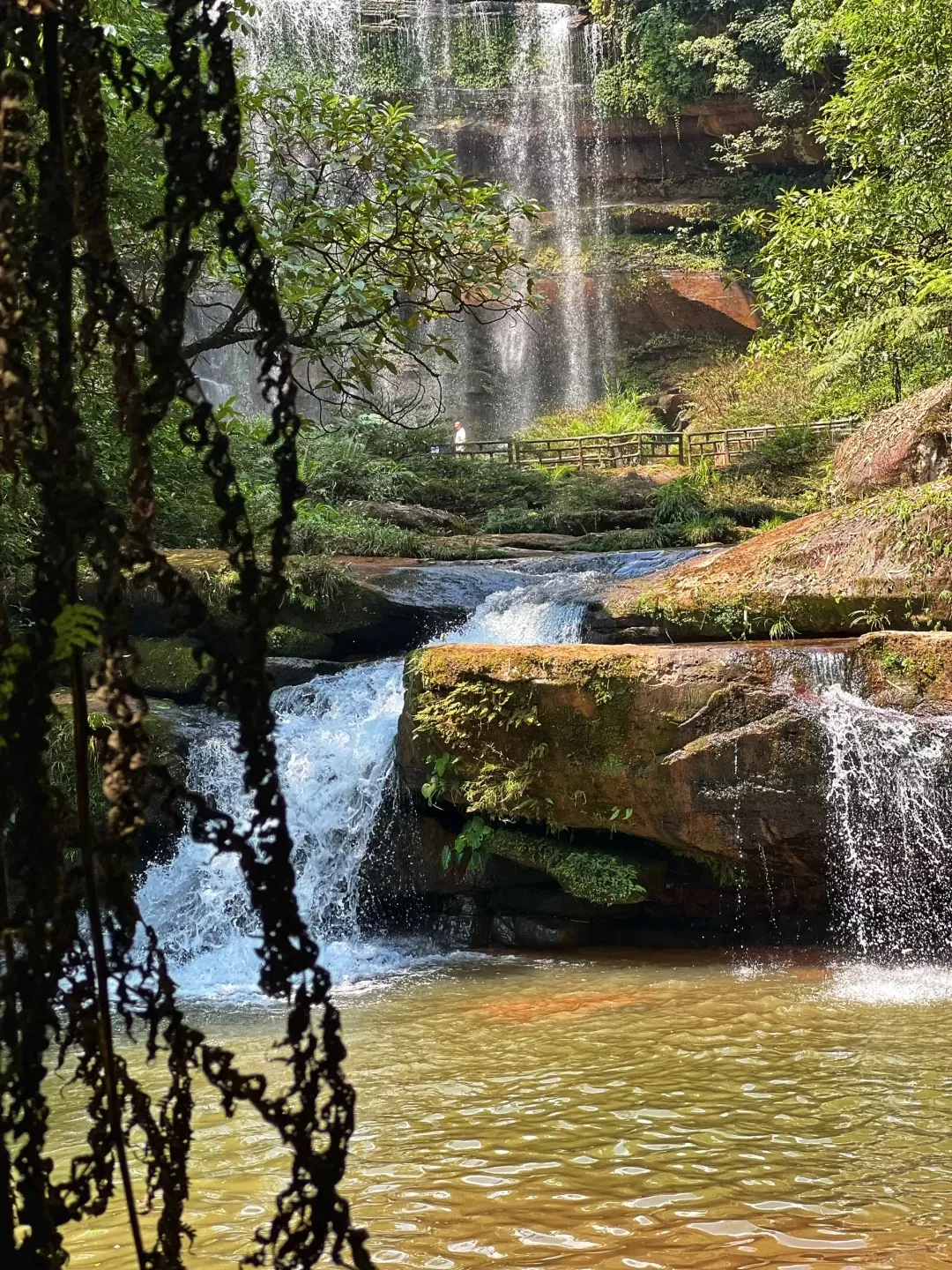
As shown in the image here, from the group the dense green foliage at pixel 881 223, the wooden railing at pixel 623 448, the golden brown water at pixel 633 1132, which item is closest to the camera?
the golden brown water at pixel 633 1132

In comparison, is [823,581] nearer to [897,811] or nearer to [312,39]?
[897,811]

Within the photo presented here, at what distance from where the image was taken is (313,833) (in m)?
10.3

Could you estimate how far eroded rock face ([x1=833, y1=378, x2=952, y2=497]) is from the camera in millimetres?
10547

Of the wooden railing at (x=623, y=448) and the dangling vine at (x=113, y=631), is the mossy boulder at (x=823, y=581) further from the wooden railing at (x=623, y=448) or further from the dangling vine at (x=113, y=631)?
the wooden railing at (x=623, y=448)

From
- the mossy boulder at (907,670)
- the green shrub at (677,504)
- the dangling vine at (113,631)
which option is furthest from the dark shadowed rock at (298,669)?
the dangling vine at (113,631)

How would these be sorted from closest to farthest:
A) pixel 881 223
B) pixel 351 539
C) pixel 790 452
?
pixel 881 223
pixel 351 539
pixel 790 452

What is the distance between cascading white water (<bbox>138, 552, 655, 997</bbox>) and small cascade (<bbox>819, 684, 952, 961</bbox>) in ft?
10.6

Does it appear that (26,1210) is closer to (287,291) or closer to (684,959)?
(287,291)

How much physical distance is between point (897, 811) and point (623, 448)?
19496mm

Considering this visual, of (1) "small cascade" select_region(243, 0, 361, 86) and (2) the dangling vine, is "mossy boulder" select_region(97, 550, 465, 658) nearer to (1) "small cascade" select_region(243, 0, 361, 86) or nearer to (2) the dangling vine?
(2) the dangling vine

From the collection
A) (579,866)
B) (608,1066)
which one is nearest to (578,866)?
(579,866)

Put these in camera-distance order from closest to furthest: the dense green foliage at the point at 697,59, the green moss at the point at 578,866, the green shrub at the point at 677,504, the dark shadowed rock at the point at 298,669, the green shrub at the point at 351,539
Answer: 1. the green moss at the point at 578,866
2. the dark shadowed rock at the point at 298,669
3. the green shrub at the point at 351,539
4. the green shrub at the point at 677,504
5. the dense green foliage at the point at 697,59

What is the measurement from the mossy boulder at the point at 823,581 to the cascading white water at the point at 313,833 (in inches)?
52.2

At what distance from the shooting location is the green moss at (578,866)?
351 inches
